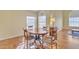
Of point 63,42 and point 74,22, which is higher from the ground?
point 74,22

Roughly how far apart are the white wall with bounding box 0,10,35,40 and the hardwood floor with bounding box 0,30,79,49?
137 mm

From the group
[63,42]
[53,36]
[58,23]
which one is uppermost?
[58,23]

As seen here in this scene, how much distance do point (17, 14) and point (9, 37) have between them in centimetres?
54

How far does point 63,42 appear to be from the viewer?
3.00 metres

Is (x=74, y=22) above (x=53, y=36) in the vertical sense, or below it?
above

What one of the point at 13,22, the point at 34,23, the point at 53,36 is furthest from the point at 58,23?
the point at 13,22

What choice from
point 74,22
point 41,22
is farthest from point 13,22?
point 74,22

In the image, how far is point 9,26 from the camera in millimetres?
3014

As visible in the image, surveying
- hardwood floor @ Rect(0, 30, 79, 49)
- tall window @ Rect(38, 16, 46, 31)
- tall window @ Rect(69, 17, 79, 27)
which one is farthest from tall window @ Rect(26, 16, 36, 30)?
tall window @ Rect(69, 17, 79, 27)

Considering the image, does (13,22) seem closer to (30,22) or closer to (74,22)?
(30,22)

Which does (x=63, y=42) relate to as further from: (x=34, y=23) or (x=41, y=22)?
(x=34, y=23)

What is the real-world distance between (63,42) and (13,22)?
120 centimetres

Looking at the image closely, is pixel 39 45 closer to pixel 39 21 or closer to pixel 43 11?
pixel 39 21
